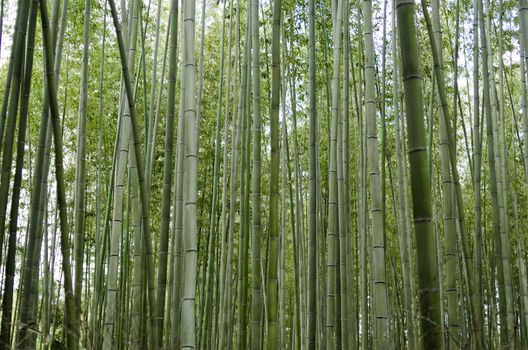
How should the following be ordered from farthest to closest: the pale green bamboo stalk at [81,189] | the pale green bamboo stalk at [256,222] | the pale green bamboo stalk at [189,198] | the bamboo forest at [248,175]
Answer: the pale green bamboo stalk at [81,189] < the pale green bamboo stalk at [256,222] < the pale green bamboo stalk at [189,198] < the bamboo forest at [248,175]

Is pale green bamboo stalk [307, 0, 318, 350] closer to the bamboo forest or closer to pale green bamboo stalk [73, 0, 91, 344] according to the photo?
the bamboo forest

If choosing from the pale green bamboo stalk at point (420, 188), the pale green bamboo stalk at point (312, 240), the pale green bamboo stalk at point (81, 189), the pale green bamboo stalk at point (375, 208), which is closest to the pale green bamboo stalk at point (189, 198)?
the pale green bamboo stalk at point (81, 189)

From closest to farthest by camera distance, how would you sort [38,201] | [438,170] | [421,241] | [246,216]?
1. [421,241]
2. [38,201]
3. [246,216]
4. [438,170]

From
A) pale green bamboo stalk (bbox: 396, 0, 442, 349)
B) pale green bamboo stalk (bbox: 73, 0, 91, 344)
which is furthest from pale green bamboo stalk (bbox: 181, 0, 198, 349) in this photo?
pale green bamboo stalk (bbox: 396, 0, 442, 349)

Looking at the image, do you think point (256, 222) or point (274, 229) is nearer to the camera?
point (274, 229)

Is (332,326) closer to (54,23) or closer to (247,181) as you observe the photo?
(247,181)

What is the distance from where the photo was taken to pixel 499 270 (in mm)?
3988

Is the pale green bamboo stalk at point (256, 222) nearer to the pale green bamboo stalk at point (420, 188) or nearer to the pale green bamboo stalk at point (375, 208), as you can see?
the pale green bamboo stalk at point (375, 208)

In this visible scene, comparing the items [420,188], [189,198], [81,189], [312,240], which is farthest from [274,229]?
[81,189]

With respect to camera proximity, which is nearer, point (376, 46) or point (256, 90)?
point (256, 90)

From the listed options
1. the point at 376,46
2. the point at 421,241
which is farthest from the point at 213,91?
the point at 421,241

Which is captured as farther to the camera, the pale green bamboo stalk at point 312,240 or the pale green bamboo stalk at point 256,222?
the pale green bamboo stalk at point 312,240

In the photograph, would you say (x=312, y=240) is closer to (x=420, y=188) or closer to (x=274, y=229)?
(x=274, y=229)

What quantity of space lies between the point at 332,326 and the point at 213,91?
4037mm
